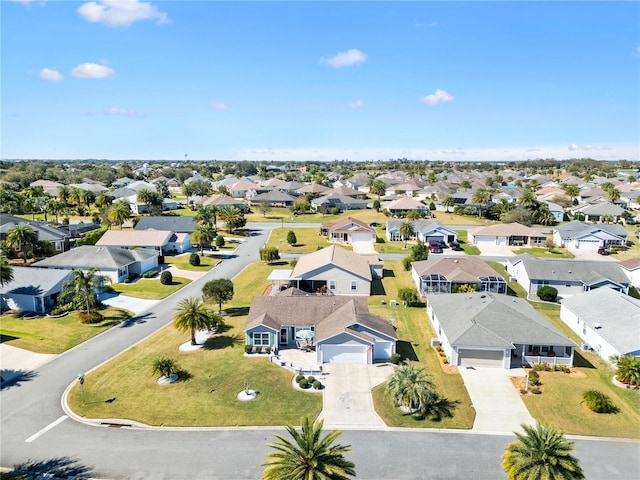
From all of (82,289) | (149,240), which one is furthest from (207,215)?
(82,289)

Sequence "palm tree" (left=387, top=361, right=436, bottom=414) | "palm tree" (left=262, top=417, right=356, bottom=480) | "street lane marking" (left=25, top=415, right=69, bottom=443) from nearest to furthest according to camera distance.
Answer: "palm tree" (left=262, top=417, right=356, bottom=480)
"street lane marking" (left=25, top=415, right=69, bottom=443)
"palm tree" (left=387, top=361, right=436, bottom=414)

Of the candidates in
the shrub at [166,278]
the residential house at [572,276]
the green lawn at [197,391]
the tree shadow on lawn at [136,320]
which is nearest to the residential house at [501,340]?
the green lawn at [197,391]

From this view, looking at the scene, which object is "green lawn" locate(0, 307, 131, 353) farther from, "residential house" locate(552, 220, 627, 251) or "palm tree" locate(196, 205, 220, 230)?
"residential house" locate(552, 220, 627, 251)

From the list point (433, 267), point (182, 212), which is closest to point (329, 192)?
point (182, 212)

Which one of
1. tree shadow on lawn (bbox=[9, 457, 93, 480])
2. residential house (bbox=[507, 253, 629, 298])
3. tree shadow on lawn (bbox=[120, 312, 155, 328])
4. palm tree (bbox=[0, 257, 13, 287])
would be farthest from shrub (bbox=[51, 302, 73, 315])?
residential house (bbox=[507, 253, 629, 298])

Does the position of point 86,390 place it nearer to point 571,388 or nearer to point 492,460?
point 492,460

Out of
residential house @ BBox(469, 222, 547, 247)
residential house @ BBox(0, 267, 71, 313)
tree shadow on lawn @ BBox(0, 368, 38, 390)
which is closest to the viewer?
tree shadow on lawn @ BBox(0, 368, 38, 390)
